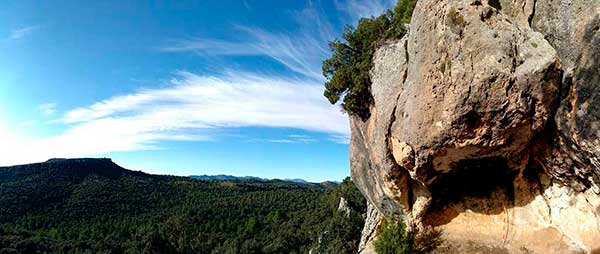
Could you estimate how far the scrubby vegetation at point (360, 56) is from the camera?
2270 centimetres

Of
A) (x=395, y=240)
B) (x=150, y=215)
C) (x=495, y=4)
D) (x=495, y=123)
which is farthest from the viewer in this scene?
(x=150, y=215)

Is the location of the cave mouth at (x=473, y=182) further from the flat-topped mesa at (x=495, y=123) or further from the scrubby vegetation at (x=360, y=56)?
Answer: the scrubby vegetation at (x=360, y=56)

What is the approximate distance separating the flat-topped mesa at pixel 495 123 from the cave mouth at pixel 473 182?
0.16 ft

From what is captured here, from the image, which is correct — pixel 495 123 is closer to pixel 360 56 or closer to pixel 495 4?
pixel 495 4

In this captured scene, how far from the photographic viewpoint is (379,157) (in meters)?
21.0

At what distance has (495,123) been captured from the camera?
15688mm

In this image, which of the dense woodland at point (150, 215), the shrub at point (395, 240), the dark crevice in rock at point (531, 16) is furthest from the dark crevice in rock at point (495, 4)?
the dense woodland at point (150, 215)

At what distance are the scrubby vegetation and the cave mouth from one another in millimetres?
5543

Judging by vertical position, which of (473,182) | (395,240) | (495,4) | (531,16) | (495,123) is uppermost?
(495,4)

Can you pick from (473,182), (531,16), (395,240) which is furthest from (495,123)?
(395,240)

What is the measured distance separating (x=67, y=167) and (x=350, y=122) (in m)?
161

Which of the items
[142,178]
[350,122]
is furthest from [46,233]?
[350,122]

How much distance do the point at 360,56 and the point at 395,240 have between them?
10.1 m

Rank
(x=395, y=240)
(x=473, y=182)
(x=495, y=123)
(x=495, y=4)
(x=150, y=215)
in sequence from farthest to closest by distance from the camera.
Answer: (x=150, y=215) < (x=395, y=240) < (x=473, y=182) < (x=495, y=4) < (x=495, y=123)
